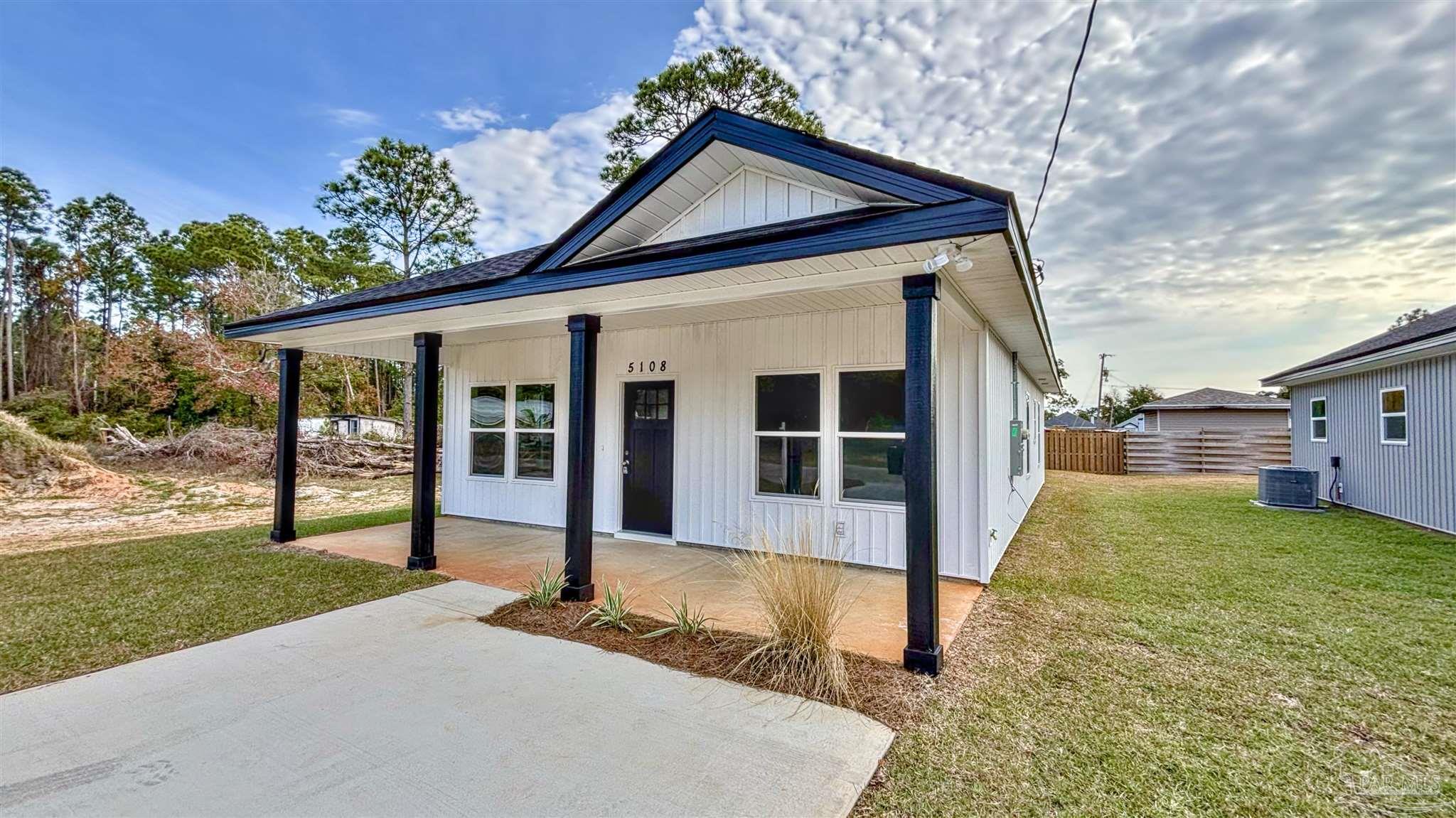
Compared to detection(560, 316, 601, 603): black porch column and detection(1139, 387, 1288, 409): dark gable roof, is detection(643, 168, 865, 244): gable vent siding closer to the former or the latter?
detection(560, 316, 601, 603): black porch column

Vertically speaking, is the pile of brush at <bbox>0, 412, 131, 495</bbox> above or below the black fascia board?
below

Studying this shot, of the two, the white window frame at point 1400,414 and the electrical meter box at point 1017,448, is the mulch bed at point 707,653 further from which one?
the white window frame at point 1400,414

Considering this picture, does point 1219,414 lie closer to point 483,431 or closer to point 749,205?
point 749,205

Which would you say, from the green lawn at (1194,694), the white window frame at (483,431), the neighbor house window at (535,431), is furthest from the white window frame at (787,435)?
the white window frame at (483,431)

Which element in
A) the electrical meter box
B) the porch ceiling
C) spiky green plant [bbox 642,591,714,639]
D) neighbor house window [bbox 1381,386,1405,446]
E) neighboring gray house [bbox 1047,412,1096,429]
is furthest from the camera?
neighboring gray house [bbox 1047,412,1096,429]

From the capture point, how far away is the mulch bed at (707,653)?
2.99m

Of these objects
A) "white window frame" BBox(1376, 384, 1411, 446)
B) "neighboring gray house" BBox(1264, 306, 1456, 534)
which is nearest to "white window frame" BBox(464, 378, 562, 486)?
"neighboring gray house" BBox(1264, 306, 1456, 534)

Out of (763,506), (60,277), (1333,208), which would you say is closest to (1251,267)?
(1333,208)

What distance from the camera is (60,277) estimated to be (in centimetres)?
2394

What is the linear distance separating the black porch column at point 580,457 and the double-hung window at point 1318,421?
14216mm

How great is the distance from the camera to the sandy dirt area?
7.82m

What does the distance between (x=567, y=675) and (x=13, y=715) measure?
8.57ft

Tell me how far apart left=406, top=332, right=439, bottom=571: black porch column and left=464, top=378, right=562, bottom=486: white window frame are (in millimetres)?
1964

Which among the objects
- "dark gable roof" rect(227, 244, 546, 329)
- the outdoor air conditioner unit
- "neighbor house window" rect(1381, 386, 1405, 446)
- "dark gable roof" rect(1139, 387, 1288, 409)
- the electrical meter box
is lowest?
the outdoor air conditioner unit
